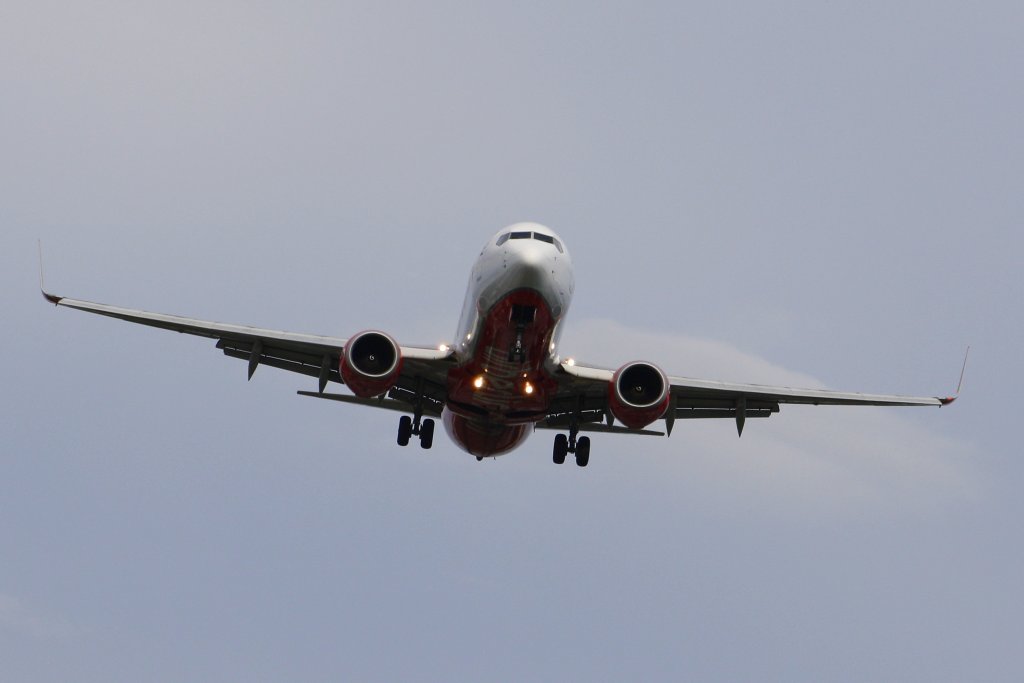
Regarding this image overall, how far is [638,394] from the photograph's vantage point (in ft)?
87.2

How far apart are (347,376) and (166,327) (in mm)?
5084

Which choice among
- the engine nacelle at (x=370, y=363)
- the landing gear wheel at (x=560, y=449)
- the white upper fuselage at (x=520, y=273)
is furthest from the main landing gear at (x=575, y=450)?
the engine nacelle at (x=370, y=363)

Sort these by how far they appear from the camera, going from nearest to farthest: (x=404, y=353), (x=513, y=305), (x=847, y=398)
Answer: (x=513, y=305)
(x=404, y=353)
(x=847, y=398)

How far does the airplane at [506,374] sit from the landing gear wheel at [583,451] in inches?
1.1

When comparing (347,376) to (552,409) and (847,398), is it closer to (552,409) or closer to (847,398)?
(552,409)

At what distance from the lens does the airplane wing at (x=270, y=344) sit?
27.8 metres

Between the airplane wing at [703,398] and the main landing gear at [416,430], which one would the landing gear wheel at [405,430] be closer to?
the main landing gear at [416,430]

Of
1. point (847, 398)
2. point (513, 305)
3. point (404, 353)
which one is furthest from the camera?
point (847, 398)

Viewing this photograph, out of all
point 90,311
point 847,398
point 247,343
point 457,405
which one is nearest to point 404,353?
point 457,405

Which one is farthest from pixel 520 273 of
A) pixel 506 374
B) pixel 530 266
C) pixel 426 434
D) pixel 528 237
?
pixel 426 434

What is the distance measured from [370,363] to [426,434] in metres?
6.16

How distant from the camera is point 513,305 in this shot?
25156 millimetres

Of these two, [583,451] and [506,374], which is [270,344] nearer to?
[506,374]

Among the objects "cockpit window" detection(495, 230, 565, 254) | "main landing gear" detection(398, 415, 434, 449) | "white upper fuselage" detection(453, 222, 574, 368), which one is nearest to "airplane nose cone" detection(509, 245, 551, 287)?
"white upper fuselage" detection(453, 222, 574, 368)
